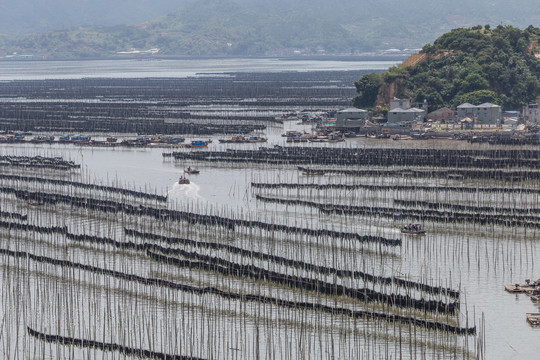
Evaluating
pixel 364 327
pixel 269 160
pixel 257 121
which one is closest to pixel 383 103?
pixel 257 121

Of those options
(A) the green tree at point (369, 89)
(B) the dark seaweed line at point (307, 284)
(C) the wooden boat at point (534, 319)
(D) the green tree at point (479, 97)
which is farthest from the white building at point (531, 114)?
(C) the wooden boat at point (534, 319)

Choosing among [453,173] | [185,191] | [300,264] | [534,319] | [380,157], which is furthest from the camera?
[380,157]

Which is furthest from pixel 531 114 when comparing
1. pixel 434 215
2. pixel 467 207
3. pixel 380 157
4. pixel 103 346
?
pixel 103 346

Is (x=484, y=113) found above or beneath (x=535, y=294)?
above

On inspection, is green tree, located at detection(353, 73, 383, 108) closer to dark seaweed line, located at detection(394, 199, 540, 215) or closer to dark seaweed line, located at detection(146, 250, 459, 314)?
dark seaweed line, located at detection(394, 199, 540, 215)

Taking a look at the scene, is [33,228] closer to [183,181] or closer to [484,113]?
[183,181]
